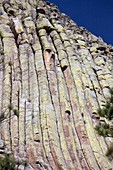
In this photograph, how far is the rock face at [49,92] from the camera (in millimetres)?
21156

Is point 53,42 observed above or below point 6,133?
above

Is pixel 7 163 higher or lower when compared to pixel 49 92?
lower

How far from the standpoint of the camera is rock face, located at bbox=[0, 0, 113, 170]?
21156mm

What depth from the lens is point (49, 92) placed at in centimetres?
2566

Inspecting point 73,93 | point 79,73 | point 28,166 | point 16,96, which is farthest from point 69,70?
point 28,166

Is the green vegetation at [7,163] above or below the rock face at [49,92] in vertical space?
below

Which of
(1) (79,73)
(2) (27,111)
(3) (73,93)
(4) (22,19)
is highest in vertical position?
(4) (22,19)

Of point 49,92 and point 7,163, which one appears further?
point 49,92

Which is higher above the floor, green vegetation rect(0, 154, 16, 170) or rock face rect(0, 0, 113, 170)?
rock face rect(0, 0, 113, 170)

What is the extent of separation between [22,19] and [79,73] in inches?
380

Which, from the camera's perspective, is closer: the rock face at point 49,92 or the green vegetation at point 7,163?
the green vegetation at point 7,163

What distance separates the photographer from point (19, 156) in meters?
20.0

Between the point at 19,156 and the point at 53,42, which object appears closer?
the point at 19,156

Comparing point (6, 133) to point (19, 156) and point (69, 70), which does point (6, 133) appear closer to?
point (19, 156)
